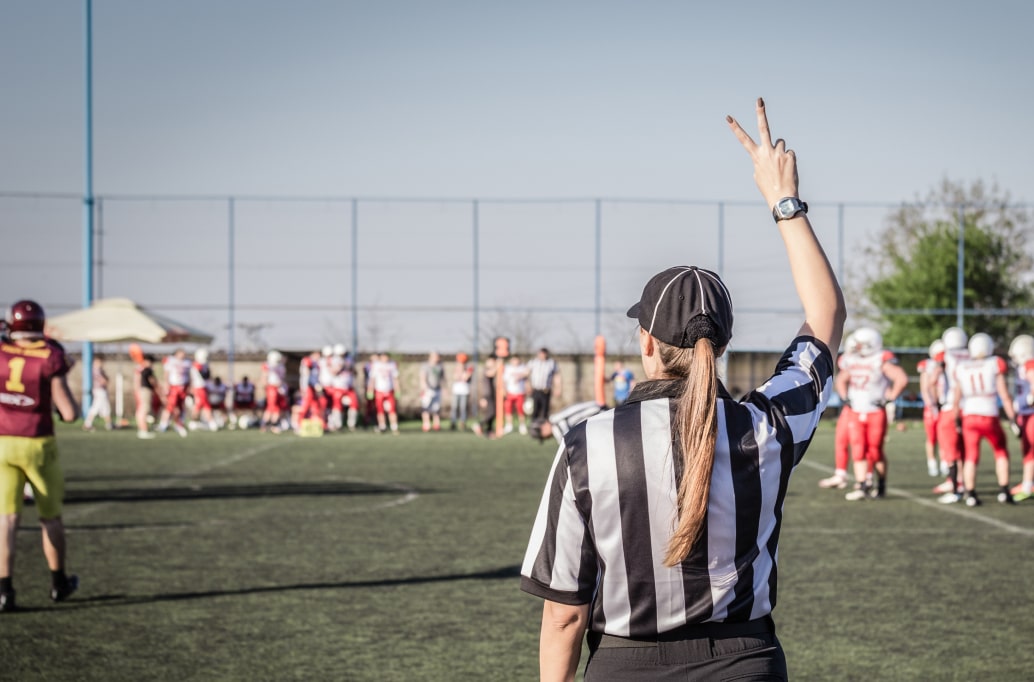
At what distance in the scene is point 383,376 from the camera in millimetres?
29234

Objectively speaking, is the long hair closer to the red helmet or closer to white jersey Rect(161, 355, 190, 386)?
the red helmet

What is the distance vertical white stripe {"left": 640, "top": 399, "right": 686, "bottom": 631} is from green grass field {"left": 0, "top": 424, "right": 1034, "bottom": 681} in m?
3.79

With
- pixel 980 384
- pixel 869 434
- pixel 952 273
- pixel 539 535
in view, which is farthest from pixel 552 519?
pixel 952 273

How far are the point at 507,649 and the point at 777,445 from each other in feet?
14.9

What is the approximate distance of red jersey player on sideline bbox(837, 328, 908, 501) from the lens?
46.1 feet

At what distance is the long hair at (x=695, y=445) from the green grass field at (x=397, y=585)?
12.9 feet

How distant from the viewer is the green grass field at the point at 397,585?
21.5ft

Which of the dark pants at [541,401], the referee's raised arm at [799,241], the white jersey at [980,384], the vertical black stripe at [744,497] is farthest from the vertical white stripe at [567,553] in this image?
the dark pants at [541,401]

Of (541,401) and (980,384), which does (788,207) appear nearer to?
(980,384)

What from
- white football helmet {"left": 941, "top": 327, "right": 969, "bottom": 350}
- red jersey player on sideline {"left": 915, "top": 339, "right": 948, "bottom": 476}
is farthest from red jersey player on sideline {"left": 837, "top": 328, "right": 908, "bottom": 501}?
red jersey player on sideline {"left": 915, "top": 339, "right": 948, "bottom": 476}

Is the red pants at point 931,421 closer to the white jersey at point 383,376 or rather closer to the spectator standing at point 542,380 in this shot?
the spectator standing at point 542,380

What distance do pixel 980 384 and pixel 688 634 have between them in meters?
12.4

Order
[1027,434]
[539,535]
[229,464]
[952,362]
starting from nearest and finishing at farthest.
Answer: [539,535], [952,362], [1027,434], [229,464]

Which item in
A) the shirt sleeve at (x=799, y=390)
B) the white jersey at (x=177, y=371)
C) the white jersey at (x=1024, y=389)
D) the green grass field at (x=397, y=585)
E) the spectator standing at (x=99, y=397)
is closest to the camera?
the shirt sleeve at (x=799, y=390)
